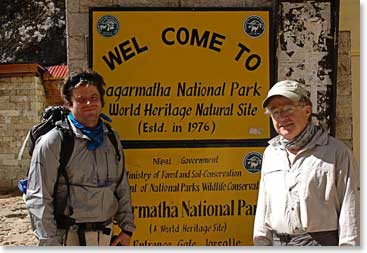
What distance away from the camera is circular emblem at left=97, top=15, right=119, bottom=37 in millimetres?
3461

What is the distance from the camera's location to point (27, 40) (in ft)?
30.9

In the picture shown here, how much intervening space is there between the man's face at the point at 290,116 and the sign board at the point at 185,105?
2.57 ft

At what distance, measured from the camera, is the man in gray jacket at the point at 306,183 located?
2.59 meters

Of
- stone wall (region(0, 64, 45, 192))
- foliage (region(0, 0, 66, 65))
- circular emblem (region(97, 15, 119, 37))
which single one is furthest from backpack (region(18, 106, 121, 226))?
foliage (region(0, 0, 66, 65))

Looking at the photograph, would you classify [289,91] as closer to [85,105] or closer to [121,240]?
[85,105]

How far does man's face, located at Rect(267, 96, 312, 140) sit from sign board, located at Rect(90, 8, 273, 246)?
78cm

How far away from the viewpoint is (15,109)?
5223mm

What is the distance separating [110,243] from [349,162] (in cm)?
127

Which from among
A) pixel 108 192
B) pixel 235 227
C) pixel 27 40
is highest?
pixel 27 40

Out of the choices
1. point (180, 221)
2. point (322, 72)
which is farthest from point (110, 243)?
point (322, 72)

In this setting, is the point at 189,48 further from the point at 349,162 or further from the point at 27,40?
the point at 27,40

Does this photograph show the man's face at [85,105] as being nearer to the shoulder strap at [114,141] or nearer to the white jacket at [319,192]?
the shoulder strap at [114,141]

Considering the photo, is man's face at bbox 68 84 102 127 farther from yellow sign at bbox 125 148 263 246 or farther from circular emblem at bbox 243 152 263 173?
circular emblem at bbox 243 152 263 173

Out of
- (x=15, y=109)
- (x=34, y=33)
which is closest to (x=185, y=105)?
(x=15, y=109)
